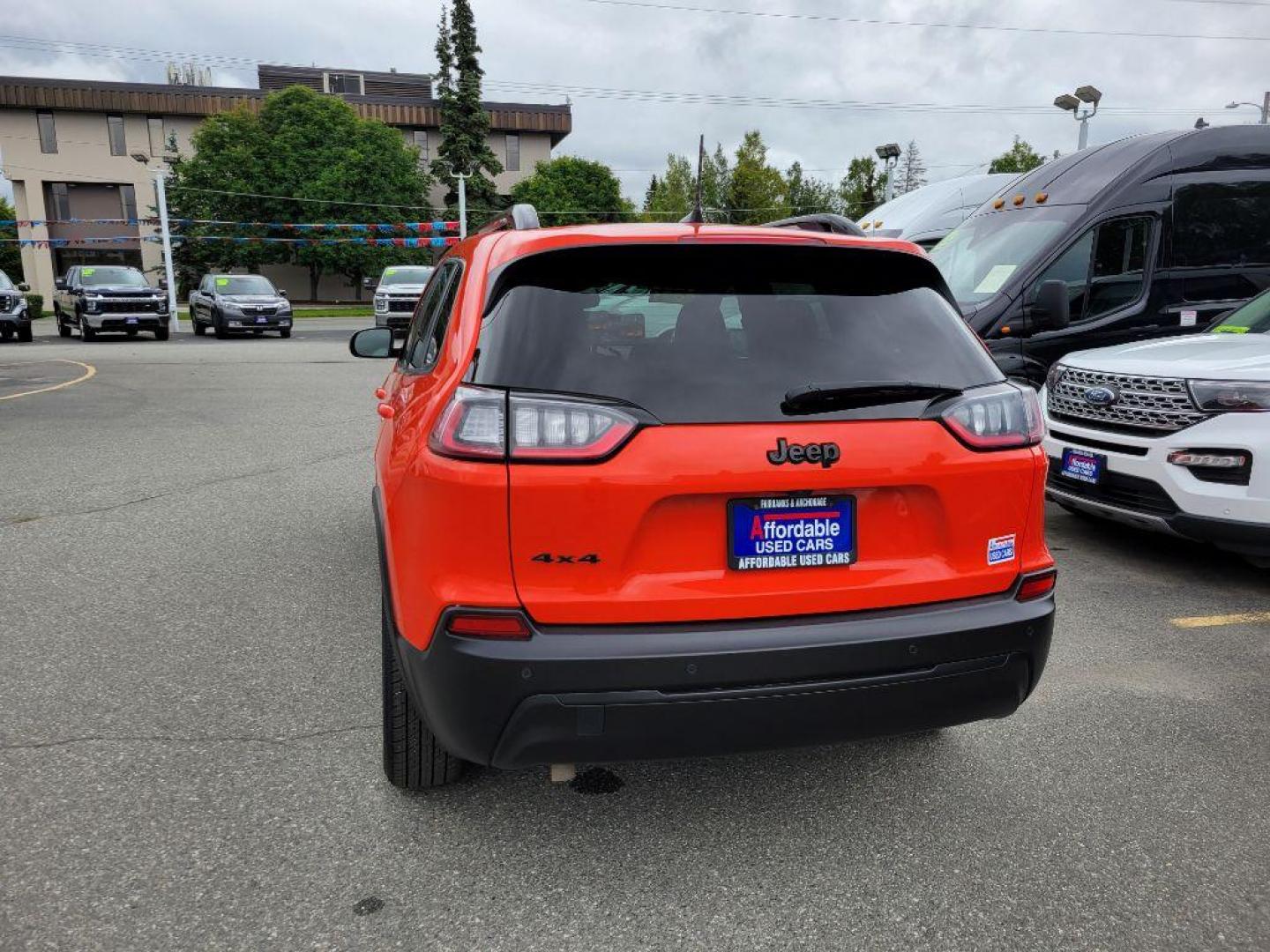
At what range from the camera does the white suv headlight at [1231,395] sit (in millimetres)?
4641

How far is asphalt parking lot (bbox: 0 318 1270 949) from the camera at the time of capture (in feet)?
7.54

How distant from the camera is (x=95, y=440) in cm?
897

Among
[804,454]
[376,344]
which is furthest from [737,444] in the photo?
[376,344]

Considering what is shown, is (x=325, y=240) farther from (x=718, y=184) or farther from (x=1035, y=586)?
(x=1035, y=586)

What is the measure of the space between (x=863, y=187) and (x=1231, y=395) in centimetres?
5680

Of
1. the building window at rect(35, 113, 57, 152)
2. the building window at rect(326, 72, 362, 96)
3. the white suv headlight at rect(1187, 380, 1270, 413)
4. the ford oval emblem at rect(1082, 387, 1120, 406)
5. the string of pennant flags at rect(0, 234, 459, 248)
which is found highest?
the building window at rect(326, 72, 362, 96)

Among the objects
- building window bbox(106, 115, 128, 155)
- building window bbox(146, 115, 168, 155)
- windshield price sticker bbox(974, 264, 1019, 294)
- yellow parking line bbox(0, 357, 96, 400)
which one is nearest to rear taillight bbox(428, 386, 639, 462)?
windshield price sticker bbox(974, 264, 1019, 294)

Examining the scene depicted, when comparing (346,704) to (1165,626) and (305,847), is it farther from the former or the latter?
(1165,626)

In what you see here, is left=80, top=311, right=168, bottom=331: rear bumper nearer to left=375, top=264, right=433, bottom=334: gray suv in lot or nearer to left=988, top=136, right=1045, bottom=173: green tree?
left=375, top=264, right=433, bottom=334: gray suv in lot

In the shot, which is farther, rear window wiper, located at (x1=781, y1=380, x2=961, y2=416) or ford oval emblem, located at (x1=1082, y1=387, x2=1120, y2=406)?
ford oval emblem, located at (x1=1082, y1=387, x2=1120, y2=406)

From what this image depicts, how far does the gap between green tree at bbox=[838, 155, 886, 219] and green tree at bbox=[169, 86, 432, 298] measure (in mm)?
26866

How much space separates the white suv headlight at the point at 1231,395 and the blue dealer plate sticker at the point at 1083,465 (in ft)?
1.95

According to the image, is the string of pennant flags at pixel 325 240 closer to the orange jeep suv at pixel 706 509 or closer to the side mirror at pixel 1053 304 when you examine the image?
the side mirror at pixel 1053 304

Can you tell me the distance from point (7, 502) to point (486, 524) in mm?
5932
